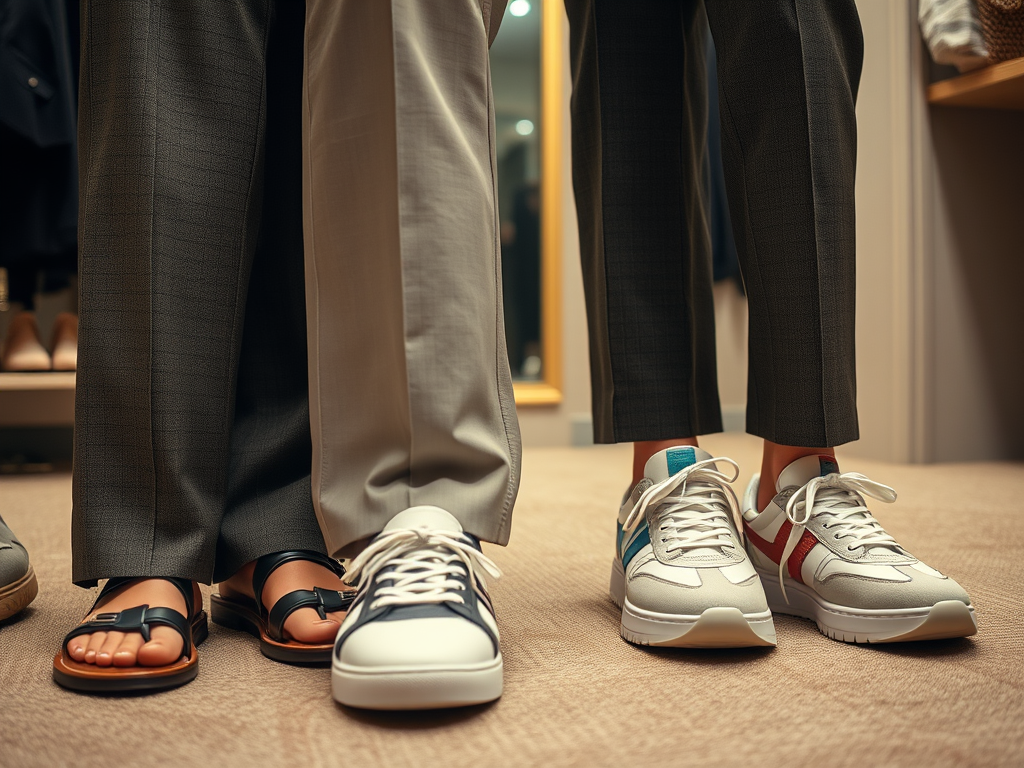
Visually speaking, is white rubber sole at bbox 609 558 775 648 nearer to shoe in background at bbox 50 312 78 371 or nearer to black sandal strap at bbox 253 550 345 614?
black sandal strap at bbox 253 550 345 614

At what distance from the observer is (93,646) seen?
452 mm

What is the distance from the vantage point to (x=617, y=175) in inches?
25.5

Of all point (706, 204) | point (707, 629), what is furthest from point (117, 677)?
point (706, 204)

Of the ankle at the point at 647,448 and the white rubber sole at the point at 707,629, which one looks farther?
the ankle at the point at 647,448

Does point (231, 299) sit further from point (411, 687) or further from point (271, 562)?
point (411, 687)

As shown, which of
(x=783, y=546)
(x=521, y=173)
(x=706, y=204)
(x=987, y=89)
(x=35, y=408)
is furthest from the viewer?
(x=521, y=173)

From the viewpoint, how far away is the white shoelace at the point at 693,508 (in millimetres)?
550

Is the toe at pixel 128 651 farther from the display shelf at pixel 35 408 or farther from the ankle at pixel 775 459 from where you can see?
the display shelf at pixel 35 408

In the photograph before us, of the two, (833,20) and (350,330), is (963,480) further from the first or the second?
(350,330)

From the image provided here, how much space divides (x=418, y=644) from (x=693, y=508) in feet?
0.83

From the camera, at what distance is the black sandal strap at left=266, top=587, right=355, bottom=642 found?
0.50 m

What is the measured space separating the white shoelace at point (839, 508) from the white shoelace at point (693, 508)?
47 millimetres

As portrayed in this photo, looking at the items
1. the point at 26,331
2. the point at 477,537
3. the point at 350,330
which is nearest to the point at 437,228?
the point at 350,330

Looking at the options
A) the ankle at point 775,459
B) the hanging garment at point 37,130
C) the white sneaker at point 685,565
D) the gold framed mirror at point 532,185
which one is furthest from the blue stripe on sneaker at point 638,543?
the gold framed mirror at point 532,185
